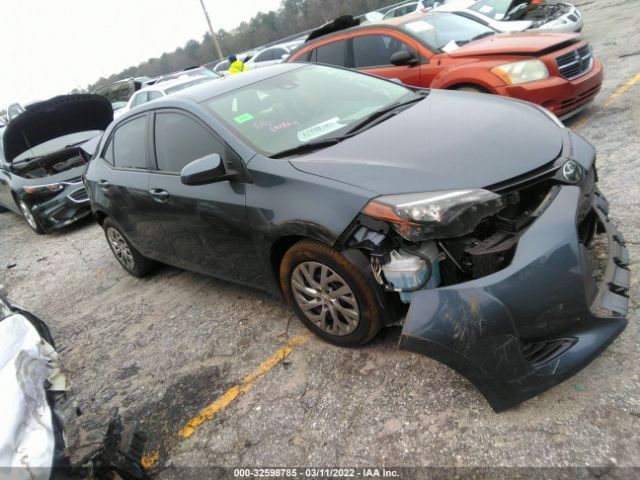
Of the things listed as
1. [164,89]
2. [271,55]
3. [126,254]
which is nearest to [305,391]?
[126,254]

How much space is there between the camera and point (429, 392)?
8.08 feet

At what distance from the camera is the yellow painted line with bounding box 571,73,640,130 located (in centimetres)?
558

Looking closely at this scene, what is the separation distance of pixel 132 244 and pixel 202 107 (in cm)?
191

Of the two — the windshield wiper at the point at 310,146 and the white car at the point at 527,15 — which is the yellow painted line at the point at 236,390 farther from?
the white car at the point at 527,15

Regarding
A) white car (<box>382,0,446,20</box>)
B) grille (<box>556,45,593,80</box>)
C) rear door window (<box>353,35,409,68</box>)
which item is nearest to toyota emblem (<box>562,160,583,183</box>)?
grille (<box>556,45,593,80</box>)

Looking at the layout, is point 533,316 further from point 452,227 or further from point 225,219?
point 225,219

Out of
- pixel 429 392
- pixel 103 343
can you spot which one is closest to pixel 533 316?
pixel 429 392

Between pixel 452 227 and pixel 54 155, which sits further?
pixel 54 155

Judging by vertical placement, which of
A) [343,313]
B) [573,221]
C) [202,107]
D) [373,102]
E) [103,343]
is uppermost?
[202,107]

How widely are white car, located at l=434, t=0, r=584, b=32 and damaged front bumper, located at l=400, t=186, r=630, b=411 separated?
6.45 metres

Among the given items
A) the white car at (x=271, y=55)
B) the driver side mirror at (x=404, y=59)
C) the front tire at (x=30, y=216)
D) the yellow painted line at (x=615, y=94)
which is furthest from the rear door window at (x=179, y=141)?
the white car at (x=271, y=55)

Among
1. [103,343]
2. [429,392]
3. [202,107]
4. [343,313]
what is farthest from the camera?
[103,343]

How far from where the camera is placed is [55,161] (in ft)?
24.1

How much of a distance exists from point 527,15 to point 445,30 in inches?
144
